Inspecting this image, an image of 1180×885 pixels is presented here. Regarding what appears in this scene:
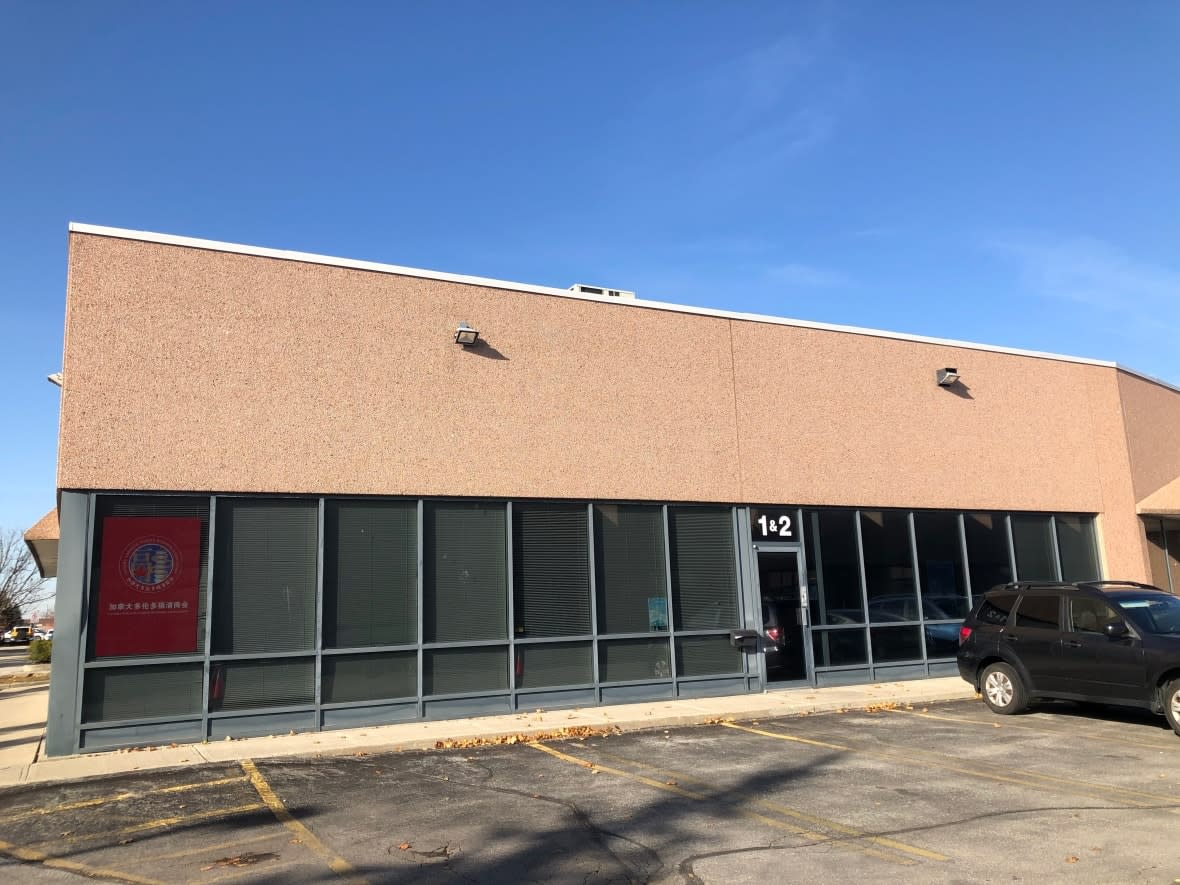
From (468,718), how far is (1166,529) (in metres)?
17.3

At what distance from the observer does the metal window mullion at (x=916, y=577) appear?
1767cm

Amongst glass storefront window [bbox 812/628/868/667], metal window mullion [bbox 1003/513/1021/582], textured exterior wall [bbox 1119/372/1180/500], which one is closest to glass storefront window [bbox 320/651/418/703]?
glass storefront window [bbox 812/628/868/667]

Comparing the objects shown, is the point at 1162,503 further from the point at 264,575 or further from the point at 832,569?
the point at 264,575

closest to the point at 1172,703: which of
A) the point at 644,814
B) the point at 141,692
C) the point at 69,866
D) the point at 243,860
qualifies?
the point at 644,814

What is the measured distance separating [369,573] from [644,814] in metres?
6.63

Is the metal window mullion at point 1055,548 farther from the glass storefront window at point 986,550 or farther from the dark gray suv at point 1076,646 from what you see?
the dark gray suv at point 1076,646

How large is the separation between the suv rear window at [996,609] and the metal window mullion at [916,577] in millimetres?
3835

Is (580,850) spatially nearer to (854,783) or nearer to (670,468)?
(854,783)

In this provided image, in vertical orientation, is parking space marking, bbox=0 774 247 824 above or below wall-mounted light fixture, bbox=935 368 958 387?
below

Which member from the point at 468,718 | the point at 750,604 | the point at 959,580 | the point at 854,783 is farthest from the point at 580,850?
the point at 959,580

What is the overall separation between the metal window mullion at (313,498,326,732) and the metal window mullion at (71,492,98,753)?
8.86 ft

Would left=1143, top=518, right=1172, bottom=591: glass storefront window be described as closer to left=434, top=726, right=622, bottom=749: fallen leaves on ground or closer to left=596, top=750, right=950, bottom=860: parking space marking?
left=434, top=726, right=622, bottom=749: fallen leaves on ground

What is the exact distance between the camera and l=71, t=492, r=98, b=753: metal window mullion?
36.8ft

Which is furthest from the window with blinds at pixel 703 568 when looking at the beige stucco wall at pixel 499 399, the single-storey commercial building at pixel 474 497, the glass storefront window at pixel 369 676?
the glass storefront window at pixel 369 676
